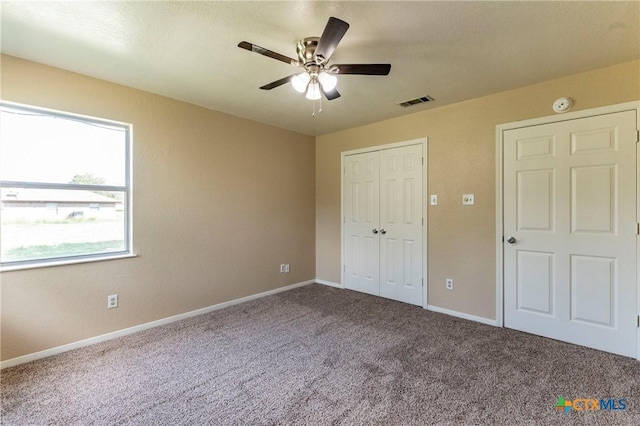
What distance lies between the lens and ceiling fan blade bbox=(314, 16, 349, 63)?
1497mm

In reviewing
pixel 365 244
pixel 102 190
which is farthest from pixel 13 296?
pixel 365 244

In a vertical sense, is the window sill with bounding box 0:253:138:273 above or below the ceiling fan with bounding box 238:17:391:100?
below

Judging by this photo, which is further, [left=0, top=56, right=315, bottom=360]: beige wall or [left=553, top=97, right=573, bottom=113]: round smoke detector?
[left=553, top=97, right=573, bottom=113]: round smoke detector

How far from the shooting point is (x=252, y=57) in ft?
7.46

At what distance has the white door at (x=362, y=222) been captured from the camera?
13.4 ft

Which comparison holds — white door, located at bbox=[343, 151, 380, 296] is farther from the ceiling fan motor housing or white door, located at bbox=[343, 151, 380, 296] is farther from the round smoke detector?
the ceiling fan motor housing

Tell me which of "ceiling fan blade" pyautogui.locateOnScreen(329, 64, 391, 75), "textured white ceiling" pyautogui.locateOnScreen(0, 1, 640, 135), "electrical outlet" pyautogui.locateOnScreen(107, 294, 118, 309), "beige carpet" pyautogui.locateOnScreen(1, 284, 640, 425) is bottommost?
"beige carpet" pyautogui.locateOnScreen(1, 284, 640, 425)

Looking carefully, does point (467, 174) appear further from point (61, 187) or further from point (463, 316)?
point (61, 187)

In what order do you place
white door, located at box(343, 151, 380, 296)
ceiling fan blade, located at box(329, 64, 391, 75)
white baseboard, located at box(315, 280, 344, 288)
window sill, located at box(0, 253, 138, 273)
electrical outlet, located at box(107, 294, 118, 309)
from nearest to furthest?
ceiling fan blade, located at box(329, 64, 391, 75) < window sill, located at box(0, 253, 138, 273) < electrical outlet, located at box(107, 294, 118, 309) < white door, located at box(343, 151, 380, 296) < white baseboard, located at box(315, 280, 344, 288)

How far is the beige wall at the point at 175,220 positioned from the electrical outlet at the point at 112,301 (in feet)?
0.14

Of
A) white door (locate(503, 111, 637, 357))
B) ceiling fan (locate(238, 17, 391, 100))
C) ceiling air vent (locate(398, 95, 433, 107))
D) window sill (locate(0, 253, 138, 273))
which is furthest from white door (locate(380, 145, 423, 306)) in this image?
window sill (locate(0, 253, 138, 273))

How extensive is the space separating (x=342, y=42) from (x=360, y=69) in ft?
1.09

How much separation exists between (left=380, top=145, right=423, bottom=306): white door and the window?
3024mm

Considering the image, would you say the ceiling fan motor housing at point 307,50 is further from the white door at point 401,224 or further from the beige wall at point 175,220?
the white door at point 401,224
